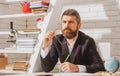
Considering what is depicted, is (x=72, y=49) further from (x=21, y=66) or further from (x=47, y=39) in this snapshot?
(x=21, y=66)

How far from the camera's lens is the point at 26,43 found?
12.0 ft

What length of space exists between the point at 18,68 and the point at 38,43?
41cm

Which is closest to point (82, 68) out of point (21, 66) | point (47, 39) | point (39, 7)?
point (47, 39)

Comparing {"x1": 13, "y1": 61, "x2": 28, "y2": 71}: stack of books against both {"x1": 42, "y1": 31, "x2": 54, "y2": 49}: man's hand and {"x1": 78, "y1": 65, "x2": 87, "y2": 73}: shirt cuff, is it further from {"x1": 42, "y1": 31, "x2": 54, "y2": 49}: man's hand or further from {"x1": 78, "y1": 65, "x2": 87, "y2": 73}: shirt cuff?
{"x1": 78, "y1": 65, "x2": 87, "y2": 73}: shirt cuff

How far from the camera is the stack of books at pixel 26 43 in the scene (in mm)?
3620

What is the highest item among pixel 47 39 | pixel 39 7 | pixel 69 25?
pixel 39 7

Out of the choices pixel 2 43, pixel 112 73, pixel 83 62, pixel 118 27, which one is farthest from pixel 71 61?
pixel 2 43

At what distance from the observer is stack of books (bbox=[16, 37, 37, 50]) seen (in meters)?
3.62

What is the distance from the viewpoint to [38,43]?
3.57 metres

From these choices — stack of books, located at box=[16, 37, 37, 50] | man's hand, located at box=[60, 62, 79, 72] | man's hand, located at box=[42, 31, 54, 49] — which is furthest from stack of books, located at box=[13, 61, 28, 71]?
man's hand, located at box=[60, 62, 79, 72]

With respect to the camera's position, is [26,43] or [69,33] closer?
[69,33]

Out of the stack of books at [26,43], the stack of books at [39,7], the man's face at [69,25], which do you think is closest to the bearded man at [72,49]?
the man's face at [69,25]

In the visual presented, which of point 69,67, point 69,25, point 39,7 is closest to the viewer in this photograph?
point 69,67

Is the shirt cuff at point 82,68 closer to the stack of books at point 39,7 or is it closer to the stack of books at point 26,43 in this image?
the stack of books at point 26,43
